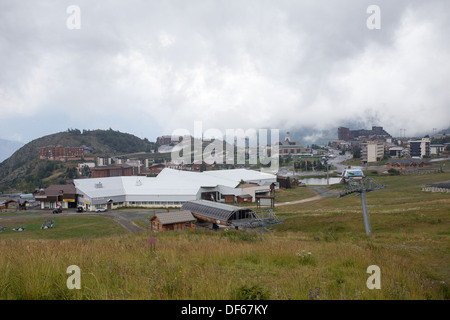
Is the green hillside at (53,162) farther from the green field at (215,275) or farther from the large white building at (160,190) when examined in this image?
the green field at (215,275)

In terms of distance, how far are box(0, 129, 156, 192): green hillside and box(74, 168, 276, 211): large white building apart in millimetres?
51430

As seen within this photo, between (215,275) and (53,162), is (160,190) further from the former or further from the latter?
(53,162)

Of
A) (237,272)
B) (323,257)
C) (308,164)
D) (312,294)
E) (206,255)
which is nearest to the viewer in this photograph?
(312,294)

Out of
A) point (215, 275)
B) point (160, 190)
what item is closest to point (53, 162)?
point (160, 190)

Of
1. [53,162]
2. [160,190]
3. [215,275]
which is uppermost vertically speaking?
[53,162]

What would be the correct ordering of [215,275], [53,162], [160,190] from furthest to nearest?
1. [53,162]
2. [160,190]
3. [215,275]

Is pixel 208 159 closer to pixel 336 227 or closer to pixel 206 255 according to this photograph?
pixel 336 227

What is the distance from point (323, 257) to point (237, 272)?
2785 millimetres

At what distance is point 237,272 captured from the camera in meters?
5.40

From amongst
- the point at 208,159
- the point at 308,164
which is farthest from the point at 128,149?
the point at 308,164

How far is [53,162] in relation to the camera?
11125 cm

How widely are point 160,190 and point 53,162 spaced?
3464 inches

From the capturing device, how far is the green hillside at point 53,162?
9572 cm

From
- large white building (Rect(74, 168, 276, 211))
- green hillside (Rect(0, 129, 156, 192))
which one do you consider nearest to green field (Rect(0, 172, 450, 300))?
large white building (Rect(74, 168, 276, 211))
